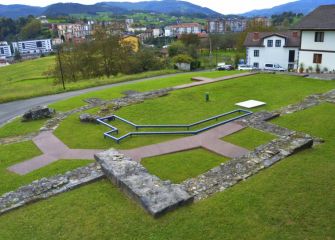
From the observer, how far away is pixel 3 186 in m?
11.5

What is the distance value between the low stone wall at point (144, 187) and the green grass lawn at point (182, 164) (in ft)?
4.72

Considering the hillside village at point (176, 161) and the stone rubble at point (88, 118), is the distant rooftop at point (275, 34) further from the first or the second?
the stone rubble at point (88, 118)

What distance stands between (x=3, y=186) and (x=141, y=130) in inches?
312

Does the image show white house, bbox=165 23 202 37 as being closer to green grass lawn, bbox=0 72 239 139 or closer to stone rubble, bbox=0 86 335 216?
green grass lawn, bbox=0 72 239 139

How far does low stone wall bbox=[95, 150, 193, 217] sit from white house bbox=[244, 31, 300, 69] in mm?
43047

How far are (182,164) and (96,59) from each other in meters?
39.9

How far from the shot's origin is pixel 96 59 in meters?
48.6

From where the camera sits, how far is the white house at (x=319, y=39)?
32.6 meters

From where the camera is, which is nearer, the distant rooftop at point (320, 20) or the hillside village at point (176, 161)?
the hillside village at point (176, 161)

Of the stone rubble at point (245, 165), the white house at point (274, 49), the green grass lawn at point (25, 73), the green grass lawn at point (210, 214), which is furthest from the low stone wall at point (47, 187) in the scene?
the green grass lawn at point (25, 73)

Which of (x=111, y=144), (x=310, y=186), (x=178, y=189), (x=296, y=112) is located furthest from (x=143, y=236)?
(x=296, y=112)

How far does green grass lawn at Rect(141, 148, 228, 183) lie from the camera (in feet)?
38.1

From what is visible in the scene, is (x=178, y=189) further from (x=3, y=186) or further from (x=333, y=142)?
(x=333, y=142)

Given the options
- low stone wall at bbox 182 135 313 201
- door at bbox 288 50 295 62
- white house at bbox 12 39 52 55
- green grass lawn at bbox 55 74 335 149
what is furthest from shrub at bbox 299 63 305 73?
white house at bbox 12 39 52 55
